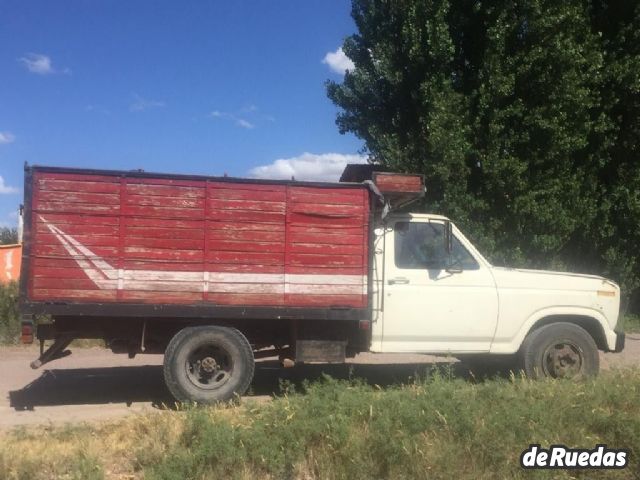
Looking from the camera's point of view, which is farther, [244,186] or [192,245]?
[244,186]

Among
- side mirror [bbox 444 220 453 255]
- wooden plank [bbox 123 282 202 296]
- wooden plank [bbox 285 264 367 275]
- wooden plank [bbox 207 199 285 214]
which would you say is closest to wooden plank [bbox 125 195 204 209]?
wooden plank [bbox 207 199 285 214]

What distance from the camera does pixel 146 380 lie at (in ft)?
27.5

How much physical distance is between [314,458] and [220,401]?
226cm

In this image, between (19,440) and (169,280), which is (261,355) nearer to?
(169,280)

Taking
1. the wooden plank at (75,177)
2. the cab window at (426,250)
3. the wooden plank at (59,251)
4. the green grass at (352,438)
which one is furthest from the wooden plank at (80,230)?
the cab window at (426,250)

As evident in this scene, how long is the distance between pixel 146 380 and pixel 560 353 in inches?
204

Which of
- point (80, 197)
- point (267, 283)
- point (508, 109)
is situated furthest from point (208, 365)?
point (508, 109)

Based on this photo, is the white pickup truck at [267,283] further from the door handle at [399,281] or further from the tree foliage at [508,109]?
the tree foliage at [508,109]

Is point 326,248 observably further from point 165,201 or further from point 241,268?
point 165,201

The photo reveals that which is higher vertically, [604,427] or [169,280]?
[169,280]

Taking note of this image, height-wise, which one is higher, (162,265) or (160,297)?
(162,265)

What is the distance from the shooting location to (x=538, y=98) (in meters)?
11.8

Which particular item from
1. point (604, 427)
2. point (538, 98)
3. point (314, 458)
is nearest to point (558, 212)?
point (538, 98)

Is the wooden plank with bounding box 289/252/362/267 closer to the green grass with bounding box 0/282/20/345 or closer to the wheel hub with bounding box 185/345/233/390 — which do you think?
the wheel hub with bounding box 185/345/233/390
